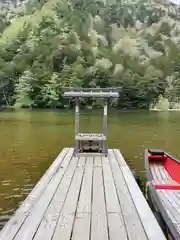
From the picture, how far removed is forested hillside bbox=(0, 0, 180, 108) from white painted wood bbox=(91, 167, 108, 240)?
51.5m

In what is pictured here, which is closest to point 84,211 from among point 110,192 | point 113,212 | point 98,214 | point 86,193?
point 98,214

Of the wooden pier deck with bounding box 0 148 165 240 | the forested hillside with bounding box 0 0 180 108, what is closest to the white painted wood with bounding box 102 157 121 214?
the wooden pier deck with bounding box 0 148 165 240

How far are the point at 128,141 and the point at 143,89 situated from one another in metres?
43.0

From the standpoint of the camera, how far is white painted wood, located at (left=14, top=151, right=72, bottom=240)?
480 centimetres

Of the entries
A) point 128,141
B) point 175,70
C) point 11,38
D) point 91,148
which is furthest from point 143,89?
point 91,148

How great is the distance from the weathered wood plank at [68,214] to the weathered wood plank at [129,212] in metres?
0.79

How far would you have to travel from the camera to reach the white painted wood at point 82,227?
4754 millimetres

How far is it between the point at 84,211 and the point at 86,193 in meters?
1.15

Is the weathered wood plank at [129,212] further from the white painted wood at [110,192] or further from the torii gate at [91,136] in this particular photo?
the torii gate at [91,136]

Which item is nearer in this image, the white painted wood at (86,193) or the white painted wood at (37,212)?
the white painted wood at (37,212)

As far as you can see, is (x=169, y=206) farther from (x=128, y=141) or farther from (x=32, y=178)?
(x=128, y=141)

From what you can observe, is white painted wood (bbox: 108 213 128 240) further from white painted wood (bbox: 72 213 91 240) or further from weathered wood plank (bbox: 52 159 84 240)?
weathered wood plank (bbox: 52 159 84 240)

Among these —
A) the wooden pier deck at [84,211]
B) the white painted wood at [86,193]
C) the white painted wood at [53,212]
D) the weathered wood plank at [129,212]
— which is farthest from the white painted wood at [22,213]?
the weathered wood plank at [129,212]

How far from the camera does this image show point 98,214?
564 cm
